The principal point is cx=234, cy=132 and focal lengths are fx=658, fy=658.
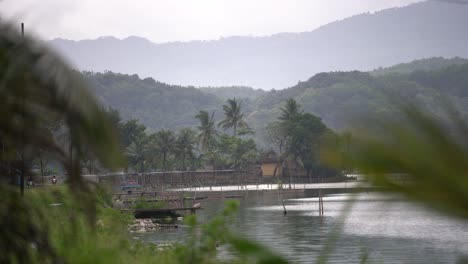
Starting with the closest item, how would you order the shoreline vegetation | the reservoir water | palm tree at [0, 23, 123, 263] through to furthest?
the shoreline vegetation → palm tree at [0, 23, 123, 263] → the reservoir water

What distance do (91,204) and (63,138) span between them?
0.45 metres

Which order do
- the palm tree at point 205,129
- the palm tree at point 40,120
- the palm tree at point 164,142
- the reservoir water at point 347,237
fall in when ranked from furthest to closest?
1. the palm tree at point 164,142
2. the palm tree at point 205,129
3. the reservoir water at point 347,237
4. the palm tree at point 40,120

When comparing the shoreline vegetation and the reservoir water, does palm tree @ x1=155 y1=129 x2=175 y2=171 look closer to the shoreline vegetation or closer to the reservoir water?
the reservoir water

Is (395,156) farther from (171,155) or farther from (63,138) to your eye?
(171,155)

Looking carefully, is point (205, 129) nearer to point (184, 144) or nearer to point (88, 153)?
point (184, 144)

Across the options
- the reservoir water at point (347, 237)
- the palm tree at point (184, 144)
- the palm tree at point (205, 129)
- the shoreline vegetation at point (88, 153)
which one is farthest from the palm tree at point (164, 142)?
the shoreline vegetation at point (88, 153)

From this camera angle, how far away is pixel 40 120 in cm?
370

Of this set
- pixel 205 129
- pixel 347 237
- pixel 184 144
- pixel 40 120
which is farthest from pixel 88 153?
pixel 184 144

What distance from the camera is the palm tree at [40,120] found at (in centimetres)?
276

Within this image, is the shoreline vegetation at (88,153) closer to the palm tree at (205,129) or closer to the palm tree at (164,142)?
Answer: the palm tree at (205,129)

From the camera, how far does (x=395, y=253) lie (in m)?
24.8

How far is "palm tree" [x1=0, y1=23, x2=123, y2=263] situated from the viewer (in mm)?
2762

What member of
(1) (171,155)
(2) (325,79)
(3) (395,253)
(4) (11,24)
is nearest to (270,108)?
(2) (325,79)

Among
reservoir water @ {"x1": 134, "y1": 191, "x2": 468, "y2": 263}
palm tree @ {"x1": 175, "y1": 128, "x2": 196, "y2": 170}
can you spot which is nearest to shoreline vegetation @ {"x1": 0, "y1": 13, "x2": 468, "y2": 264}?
reservoir water @ {"x1": 134, "y1": 191, "x2": 468, "y2": 263}
